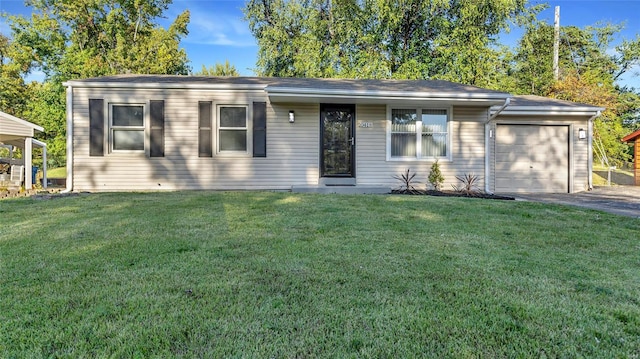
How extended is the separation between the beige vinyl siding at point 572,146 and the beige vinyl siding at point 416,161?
0.78 meters

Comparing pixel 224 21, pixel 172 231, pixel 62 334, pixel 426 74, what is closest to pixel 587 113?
pixel 426 74

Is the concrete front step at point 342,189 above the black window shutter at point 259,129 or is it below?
below

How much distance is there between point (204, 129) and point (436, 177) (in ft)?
18.7

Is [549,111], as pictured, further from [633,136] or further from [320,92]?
[633,136]

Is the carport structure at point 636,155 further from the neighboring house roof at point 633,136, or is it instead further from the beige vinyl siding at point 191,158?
the beige vinyl siding at point 191,158

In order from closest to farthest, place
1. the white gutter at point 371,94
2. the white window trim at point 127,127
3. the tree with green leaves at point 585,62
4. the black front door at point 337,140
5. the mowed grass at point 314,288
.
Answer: the mowed grass at point 314,288, the white gutter at point 371,94, the white window trim at point 127,127, the black front door at point 337,140, the tree with green leaves at point 585,62

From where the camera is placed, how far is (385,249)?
3281 millimetres

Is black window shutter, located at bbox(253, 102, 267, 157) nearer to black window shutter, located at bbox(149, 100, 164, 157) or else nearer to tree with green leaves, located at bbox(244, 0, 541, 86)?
black window shutter, located at bbox(149, 100, 164, 157)

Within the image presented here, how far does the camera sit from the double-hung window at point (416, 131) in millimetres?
8859

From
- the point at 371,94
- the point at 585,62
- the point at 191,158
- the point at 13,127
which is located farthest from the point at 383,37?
the point at 585,62

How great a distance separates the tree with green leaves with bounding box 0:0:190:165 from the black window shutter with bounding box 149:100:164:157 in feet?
44.2

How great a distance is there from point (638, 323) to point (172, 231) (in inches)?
153

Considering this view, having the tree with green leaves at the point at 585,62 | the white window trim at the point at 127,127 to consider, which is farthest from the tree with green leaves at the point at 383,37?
the white window trim at the point at 127,127

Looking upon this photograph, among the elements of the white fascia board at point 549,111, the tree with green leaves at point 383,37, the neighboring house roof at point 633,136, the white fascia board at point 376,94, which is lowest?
the neighboring house roof at point 633,136
